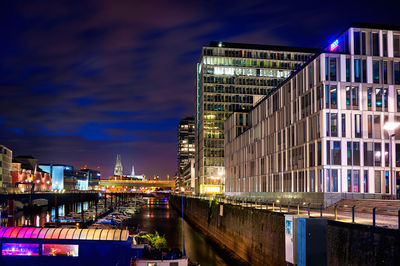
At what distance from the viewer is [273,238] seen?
33.1m

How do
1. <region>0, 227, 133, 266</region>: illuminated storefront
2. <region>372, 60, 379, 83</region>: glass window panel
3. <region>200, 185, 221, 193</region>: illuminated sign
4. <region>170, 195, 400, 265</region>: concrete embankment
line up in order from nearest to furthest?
<region>170, 195, 400, 265</region>: concrete embankment, <region>0, 227, 133, 266</region>: illuminated storefront, <region>372, 60, 379, 83</region>: glass window panel, <region>200, 185, 221, 193</region>: illuminated sign

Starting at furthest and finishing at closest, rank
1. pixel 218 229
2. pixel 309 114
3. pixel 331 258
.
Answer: pixel 218 229 → pixel 309 114 → pixel 331 258

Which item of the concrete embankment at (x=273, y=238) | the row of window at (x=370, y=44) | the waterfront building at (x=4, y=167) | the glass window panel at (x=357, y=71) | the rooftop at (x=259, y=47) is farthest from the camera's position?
the waterfront building at (x=4, y=167)

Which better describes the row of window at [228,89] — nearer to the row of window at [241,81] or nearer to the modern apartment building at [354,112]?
the row of window at [241,81]

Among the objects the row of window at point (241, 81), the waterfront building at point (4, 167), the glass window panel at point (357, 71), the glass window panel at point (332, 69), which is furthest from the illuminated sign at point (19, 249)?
the waterfront building at point (4, 167)

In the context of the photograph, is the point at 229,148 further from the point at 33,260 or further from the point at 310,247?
the point at 310,247

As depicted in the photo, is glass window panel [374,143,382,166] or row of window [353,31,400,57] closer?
glass window panel [374,143,382,166]

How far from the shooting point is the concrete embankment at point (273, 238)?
1825cm

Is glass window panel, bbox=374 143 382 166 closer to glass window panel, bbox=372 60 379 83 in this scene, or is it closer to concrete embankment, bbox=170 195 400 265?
glass window panel, bbox=372 60 379 83

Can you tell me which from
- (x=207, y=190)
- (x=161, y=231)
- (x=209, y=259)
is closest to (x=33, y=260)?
(x=209, y=259)

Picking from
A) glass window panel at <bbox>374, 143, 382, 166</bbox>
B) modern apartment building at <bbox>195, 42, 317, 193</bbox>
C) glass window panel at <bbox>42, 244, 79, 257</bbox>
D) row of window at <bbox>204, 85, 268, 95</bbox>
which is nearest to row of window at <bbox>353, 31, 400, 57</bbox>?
glass window panel at <bbox>374, 143, 382, 166</bbox>

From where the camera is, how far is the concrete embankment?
1825 centimetres

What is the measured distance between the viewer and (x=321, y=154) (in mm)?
54281

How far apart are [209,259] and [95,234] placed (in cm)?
2481
